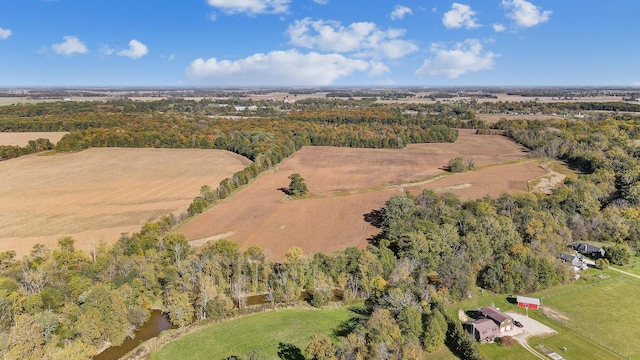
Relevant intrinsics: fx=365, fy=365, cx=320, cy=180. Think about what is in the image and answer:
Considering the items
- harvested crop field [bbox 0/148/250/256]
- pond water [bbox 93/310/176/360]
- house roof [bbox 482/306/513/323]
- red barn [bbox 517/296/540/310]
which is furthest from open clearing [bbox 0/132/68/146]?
red barn [bbox 517/296/540/310]

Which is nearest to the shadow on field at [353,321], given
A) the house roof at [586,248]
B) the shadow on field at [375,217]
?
the shadow on field at [375,217]

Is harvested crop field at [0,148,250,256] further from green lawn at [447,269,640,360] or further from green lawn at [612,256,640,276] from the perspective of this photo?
green lawn at [612,256,640,276]

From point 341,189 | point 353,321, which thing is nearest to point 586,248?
point 353,321

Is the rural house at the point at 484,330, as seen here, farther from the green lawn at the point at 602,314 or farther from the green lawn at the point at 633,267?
the green lawn at the point at 633,267

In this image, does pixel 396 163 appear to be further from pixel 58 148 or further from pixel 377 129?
pixel 58 148

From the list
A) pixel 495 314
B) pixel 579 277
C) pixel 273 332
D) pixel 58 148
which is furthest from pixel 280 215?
pixel 58 148

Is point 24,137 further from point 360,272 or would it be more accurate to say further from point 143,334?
point 360,272
